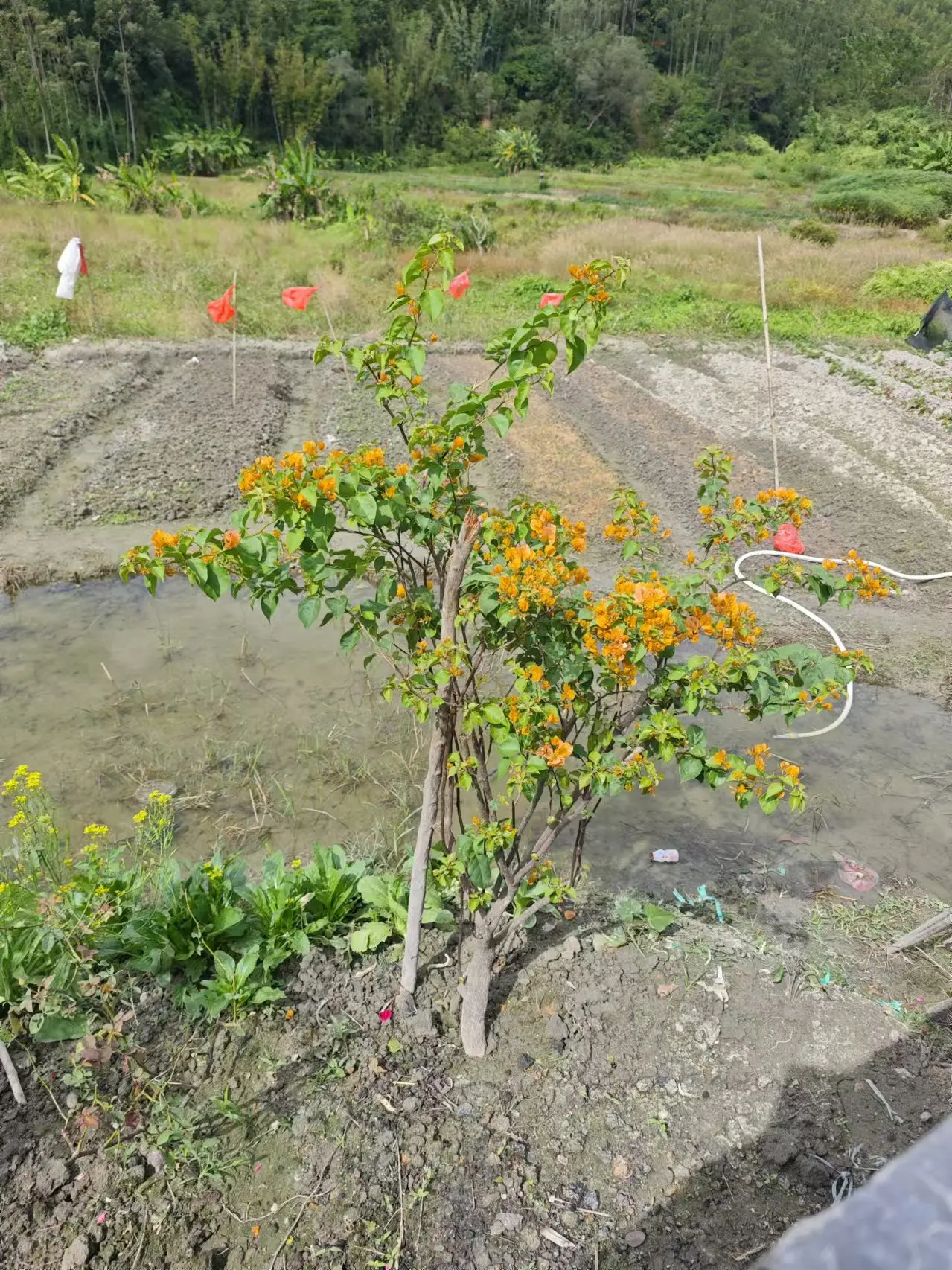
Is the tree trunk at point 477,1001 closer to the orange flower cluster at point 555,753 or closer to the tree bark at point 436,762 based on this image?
the tree bark at point 436,762

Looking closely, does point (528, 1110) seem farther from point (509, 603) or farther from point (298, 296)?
point (298, 296)

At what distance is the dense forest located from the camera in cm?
2836

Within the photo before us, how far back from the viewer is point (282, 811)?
3.77 metres

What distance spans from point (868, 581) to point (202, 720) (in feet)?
11.6

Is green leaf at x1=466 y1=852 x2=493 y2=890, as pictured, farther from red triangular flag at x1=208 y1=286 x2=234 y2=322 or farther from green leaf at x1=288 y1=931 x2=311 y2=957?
red triangular flag at x1=208 y1=286 x2=234 y2=322

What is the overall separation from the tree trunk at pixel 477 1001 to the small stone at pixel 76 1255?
3.44 ft

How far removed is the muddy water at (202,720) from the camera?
3768mm

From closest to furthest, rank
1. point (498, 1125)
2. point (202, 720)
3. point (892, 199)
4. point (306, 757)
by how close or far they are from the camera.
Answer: point (498, 1125) → point (306, 757) → point (202, 720) → point (892, 199)

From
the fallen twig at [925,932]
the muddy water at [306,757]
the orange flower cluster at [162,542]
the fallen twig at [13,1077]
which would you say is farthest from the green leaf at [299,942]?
the fallen twig at [925,932]

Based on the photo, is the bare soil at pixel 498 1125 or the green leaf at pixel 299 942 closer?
the bare soil at pixel 498 1125

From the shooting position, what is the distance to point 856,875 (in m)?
3.53

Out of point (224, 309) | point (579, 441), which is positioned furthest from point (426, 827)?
point (224, 309)

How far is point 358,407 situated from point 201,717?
589 centimetres

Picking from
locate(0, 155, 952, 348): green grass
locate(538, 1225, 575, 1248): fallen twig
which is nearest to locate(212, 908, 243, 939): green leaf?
locate(538, 1225, 575, 1248): fallen twig
